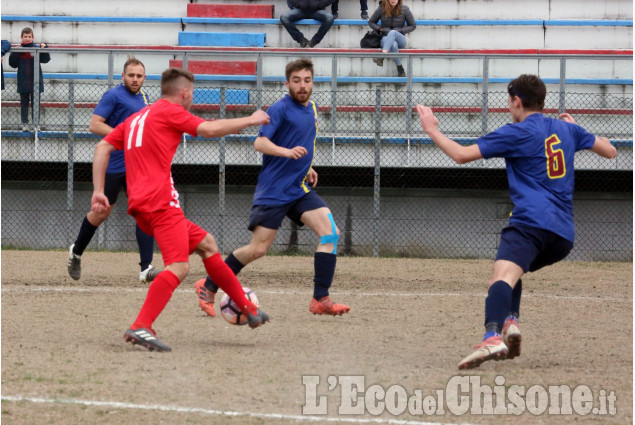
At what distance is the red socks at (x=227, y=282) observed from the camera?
22.6 feet

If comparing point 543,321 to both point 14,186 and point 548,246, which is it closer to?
point 548,246

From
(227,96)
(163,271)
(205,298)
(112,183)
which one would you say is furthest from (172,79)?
(227,96)

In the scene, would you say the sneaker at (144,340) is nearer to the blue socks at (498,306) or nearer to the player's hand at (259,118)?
the player's hand at (259,118)

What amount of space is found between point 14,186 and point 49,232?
97cm

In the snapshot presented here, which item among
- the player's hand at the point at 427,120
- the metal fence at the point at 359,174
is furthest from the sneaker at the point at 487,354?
the metal fence at the point at 359,174

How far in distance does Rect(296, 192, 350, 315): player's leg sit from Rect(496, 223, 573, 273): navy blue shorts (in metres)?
2.18

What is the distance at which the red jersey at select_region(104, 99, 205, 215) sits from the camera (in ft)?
21.7

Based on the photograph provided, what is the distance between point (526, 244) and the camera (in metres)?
6.21

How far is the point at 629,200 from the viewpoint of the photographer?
632 inches

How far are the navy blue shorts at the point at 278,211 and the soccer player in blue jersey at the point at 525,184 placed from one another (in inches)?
90.5

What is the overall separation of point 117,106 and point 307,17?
9331 millimetres

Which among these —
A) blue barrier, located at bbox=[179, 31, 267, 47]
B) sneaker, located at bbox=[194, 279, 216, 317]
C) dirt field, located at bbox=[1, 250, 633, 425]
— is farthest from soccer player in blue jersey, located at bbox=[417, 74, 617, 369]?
blue barrier, located at bbox=[179, 31, 267, 47]

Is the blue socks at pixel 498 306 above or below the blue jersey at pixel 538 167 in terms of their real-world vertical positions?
below

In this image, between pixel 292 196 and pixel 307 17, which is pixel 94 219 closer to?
pixel 292 196
